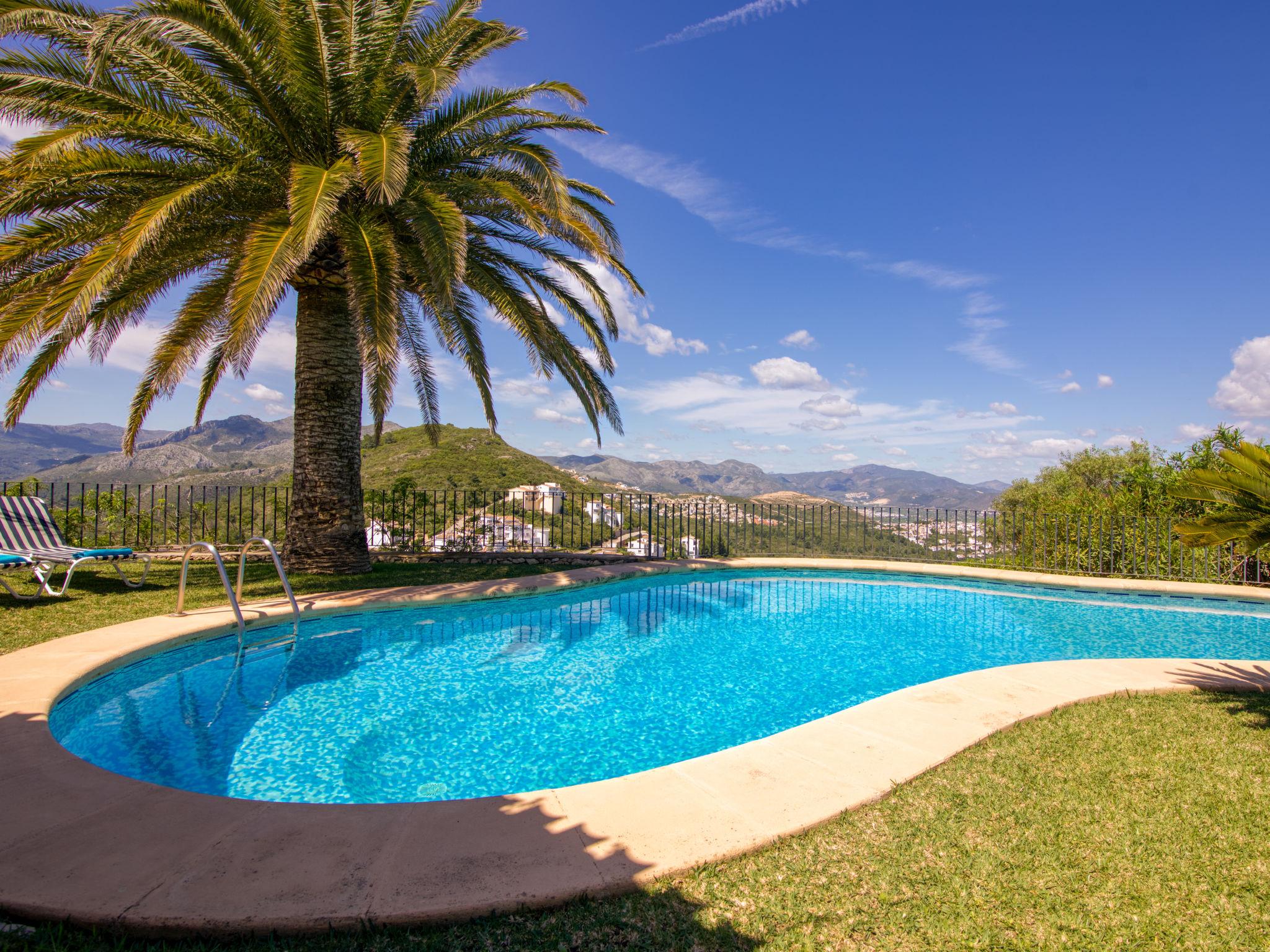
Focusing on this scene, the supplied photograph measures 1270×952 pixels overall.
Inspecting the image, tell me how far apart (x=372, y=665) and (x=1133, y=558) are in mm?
13372

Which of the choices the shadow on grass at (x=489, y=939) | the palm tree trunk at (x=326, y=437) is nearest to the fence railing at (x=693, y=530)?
the palm tree trunk at (x=326, y=437)

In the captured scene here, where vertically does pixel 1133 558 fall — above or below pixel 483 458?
below

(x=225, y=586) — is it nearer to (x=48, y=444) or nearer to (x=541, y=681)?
(x=541, y=681)

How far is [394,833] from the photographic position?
2609 mm

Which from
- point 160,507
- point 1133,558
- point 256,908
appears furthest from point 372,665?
point 1133,558

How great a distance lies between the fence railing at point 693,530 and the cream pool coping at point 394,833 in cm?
801

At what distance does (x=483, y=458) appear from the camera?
34.0 m

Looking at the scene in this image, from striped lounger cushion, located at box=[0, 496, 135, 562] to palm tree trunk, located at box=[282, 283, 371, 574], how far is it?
215cm

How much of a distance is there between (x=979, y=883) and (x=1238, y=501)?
366 cm

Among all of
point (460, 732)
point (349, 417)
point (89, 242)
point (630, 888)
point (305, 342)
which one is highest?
point (89, 242)

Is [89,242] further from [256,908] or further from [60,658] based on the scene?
[256,908]

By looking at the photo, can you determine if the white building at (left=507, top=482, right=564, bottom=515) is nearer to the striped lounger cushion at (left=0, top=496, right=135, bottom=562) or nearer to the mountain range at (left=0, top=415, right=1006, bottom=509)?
the mountain range at (left=0, top=415, right=1006, bottom=509)

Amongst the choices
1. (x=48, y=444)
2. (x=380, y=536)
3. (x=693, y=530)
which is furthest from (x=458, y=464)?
(x=48, y=444)

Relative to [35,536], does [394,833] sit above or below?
below
